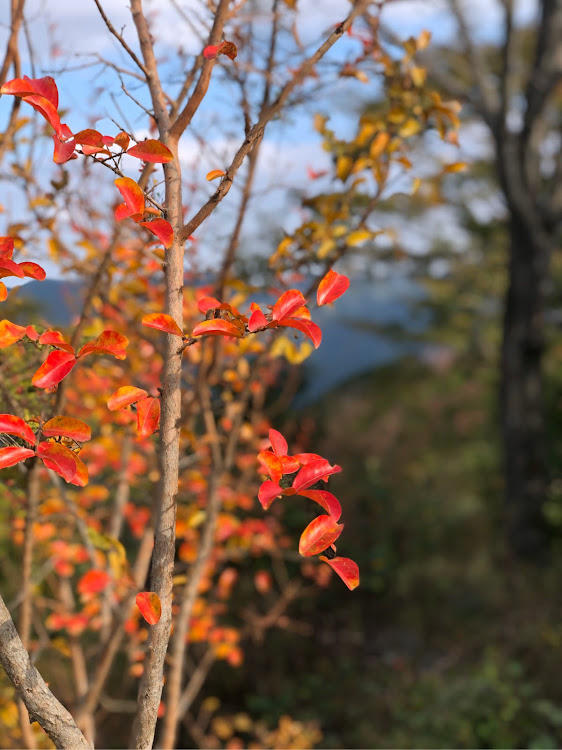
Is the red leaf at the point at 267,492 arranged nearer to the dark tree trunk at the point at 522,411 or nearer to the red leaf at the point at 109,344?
the red leaf at the point at 109,344

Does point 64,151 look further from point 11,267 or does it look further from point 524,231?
point 524,231

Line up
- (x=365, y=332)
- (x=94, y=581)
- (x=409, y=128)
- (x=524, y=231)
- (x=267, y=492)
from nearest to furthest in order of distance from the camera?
(x=267, y=492) → (x=409, y=128) → (x=94, y=581) → (x=524, y=231) → (x=365, y=332)

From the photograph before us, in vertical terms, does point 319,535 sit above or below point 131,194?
below

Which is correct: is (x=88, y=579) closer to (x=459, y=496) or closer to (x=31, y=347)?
(x=31, y=347)

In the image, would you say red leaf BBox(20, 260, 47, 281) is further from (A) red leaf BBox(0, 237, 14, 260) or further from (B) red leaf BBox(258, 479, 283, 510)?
(B) red leaf BBox(258, 479, 283, 510)

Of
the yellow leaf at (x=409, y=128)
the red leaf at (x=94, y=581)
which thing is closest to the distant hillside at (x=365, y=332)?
the red leaf at (x=94, y=581)

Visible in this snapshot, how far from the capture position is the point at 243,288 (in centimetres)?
163

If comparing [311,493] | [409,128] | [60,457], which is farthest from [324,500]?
[409,128]

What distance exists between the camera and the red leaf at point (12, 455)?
780 mm

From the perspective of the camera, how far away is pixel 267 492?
2.57 feet

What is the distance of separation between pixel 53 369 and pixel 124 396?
10 centimetres

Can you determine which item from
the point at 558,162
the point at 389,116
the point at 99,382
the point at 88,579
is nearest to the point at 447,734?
the point at 88,579

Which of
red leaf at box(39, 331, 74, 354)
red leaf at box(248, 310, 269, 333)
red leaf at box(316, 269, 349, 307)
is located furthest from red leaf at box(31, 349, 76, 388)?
red leaf at box(316, 269, 349, 307)

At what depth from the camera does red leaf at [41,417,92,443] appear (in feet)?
2.72
